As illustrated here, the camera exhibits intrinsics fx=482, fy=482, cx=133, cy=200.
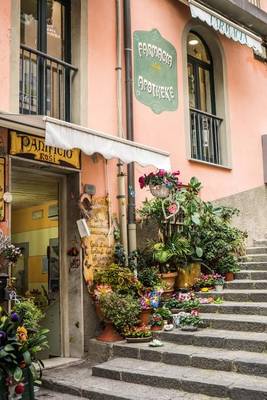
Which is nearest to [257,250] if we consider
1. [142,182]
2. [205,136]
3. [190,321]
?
[205,136]

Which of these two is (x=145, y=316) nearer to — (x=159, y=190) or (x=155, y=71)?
(x=159, y=190)

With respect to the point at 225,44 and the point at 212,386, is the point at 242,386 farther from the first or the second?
the point at 225,44

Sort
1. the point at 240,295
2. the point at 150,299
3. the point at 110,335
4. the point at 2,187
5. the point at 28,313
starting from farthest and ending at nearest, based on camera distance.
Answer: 1. the point at 240,295
2. the point at 150,299
3. the point at 110,335
4. the point at 2,187
5. the point at 28,313

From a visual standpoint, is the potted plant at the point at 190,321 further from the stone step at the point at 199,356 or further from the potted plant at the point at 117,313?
the potted plant at the point at 117,313

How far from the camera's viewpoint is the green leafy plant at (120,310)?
6.97 meters

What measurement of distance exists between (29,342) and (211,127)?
7.41m

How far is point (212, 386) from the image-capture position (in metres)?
5.20

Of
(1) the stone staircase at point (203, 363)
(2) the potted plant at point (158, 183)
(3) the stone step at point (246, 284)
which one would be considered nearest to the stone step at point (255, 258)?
(3) the stone step at point (246, 284)

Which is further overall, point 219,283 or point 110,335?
point 219,283

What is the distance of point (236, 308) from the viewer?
7.21m

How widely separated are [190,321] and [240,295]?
1118 mm

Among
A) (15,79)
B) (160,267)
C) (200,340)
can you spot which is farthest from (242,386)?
(15,79)

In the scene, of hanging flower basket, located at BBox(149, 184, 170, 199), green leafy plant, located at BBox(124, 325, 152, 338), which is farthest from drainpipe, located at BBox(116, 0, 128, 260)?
green leafy plant, located at BBox(124, 325, 152, 338)

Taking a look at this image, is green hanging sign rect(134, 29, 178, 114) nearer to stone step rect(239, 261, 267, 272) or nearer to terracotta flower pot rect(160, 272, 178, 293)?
terracotta flower pot rect(160, 272, 178, 293)
